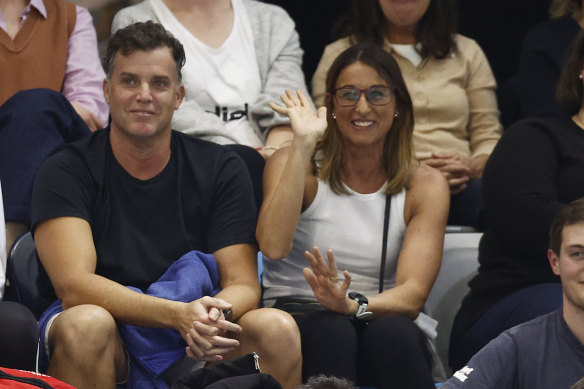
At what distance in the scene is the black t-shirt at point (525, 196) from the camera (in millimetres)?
3078

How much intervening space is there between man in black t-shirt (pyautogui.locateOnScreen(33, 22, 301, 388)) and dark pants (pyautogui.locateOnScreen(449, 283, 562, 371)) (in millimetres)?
580

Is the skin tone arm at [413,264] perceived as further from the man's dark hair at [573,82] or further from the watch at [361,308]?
the man's dark hair at [573,82]

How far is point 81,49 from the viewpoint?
146 inches

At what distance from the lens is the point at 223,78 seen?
12.3ft

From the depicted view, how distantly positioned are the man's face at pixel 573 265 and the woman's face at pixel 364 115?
0.75 m

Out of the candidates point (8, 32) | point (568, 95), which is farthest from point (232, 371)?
point (8, 32)

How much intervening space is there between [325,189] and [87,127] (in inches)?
29.0

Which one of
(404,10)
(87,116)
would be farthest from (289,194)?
(404,10)

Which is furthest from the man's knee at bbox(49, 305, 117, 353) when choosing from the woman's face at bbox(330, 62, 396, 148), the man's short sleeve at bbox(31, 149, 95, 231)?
the woman's face at bbox(330, 62, 396, 148)

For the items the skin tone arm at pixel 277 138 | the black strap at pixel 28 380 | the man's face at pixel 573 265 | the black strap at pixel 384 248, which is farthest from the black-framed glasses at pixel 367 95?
the black strap at pixel 28 380

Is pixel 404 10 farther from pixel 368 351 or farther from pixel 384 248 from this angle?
pixel 368 351

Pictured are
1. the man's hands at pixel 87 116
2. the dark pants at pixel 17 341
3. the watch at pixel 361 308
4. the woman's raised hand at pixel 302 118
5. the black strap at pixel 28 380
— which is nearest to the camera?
the black strap at pixel 28 380

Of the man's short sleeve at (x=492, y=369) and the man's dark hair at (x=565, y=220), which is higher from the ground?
the man's dark hair at (x=565, y=220)

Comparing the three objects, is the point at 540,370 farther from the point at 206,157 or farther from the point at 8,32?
the point at 8,32
